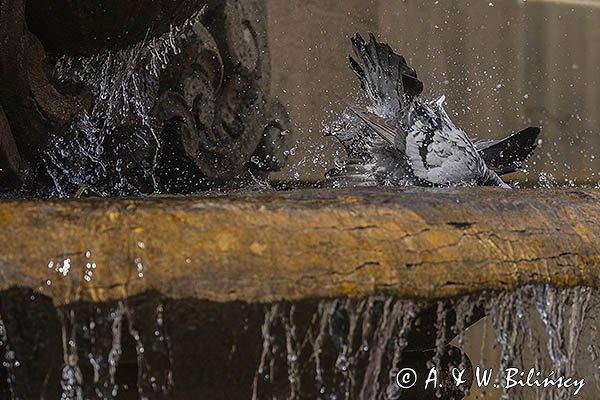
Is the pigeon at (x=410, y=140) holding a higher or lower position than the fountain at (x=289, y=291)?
higher

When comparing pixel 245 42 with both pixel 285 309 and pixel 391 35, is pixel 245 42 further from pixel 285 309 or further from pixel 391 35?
pixel 285 309

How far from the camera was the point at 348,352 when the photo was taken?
155cm

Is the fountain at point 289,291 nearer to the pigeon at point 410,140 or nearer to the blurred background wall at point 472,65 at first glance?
the pigeon at point 410,140

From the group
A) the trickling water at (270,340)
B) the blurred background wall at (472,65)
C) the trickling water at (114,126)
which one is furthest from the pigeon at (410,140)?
the blurred background wall at (472,65)

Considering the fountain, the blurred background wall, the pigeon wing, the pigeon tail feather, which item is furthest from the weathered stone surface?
the blurred background wall

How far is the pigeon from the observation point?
92.9 inches

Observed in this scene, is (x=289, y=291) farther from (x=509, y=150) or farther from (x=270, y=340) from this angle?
(x=509, y=150)

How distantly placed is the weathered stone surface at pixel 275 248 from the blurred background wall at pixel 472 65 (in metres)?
2.18

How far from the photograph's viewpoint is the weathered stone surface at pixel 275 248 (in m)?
1.37

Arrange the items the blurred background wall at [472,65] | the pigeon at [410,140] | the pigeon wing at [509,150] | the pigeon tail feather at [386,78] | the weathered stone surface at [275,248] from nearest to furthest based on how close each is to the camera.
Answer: the weathered stone surface at [275,248], the pigeon at [410,140], the pigeon tail feather at [386,78], the pigeon wing at [509,150], the blurred background wall at [472,65]

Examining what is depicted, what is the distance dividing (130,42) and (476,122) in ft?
7.83

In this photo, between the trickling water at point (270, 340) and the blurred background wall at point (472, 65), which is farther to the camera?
the blurred background wall at point (472, 65)

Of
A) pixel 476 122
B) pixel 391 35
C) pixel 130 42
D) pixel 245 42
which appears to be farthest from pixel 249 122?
pixel 476 122

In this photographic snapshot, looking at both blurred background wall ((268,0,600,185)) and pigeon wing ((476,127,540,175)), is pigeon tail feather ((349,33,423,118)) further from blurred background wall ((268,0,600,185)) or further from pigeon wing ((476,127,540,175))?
blurred background wall ((268,0,600,185))
